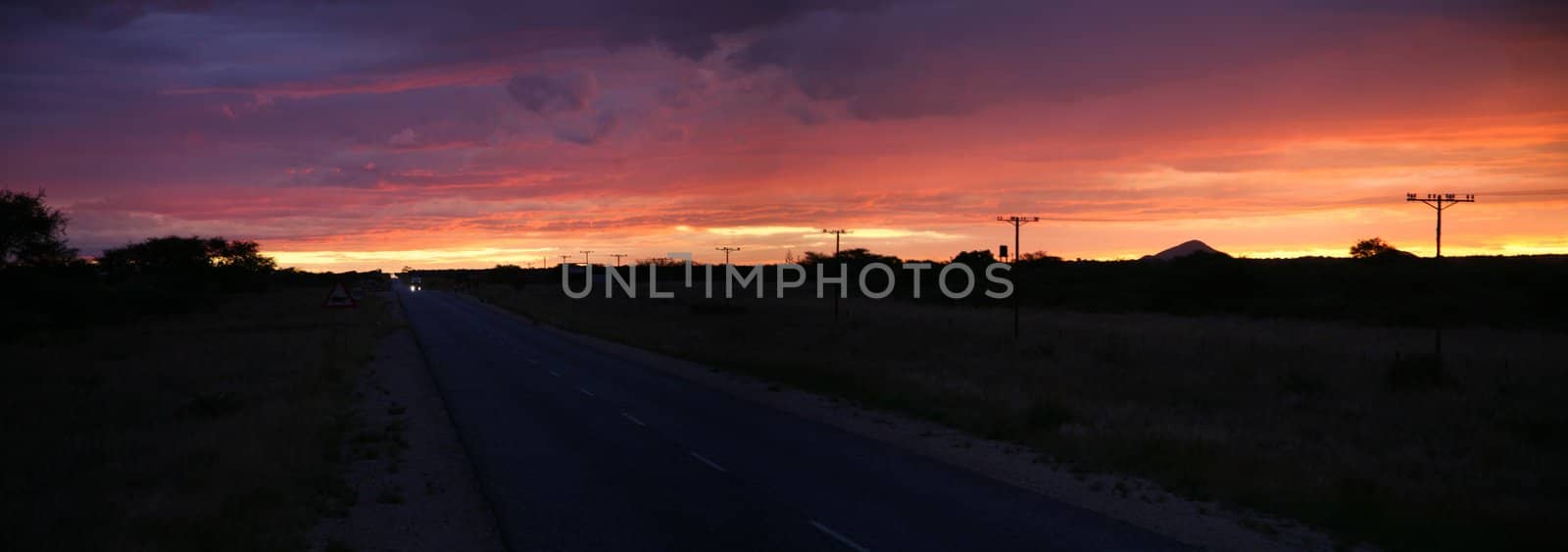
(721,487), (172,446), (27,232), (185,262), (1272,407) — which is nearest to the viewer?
(721,487)

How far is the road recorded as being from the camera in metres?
9.31

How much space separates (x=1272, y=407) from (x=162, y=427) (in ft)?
73.8

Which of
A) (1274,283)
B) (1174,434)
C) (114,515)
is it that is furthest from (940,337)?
(1274,283)

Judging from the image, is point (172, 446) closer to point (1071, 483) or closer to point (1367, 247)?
point (1071, 483)

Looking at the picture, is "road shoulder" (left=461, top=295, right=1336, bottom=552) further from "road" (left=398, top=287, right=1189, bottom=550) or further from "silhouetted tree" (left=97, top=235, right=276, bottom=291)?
"silhouetted tree" (left=97, top=235, right=276, bottom=291)

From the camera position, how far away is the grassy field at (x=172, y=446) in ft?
30.6

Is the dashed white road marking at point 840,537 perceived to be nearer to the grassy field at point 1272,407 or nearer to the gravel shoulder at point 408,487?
the gravel shoulder at point 408,487

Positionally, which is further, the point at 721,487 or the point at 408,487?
the point at 408,487

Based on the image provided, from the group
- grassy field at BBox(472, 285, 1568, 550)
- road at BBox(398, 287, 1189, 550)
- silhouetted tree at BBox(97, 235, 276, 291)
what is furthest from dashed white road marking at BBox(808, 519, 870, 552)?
silhouetted tree at BBox(97, 235, 276, 291)

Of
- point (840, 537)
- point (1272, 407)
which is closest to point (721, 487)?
point (840, 537)

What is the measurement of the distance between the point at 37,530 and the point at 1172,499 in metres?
12.2

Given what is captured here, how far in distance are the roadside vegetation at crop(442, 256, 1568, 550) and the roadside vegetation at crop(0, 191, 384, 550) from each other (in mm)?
10520

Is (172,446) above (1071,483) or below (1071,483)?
above

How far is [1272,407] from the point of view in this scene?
69.9 feet
